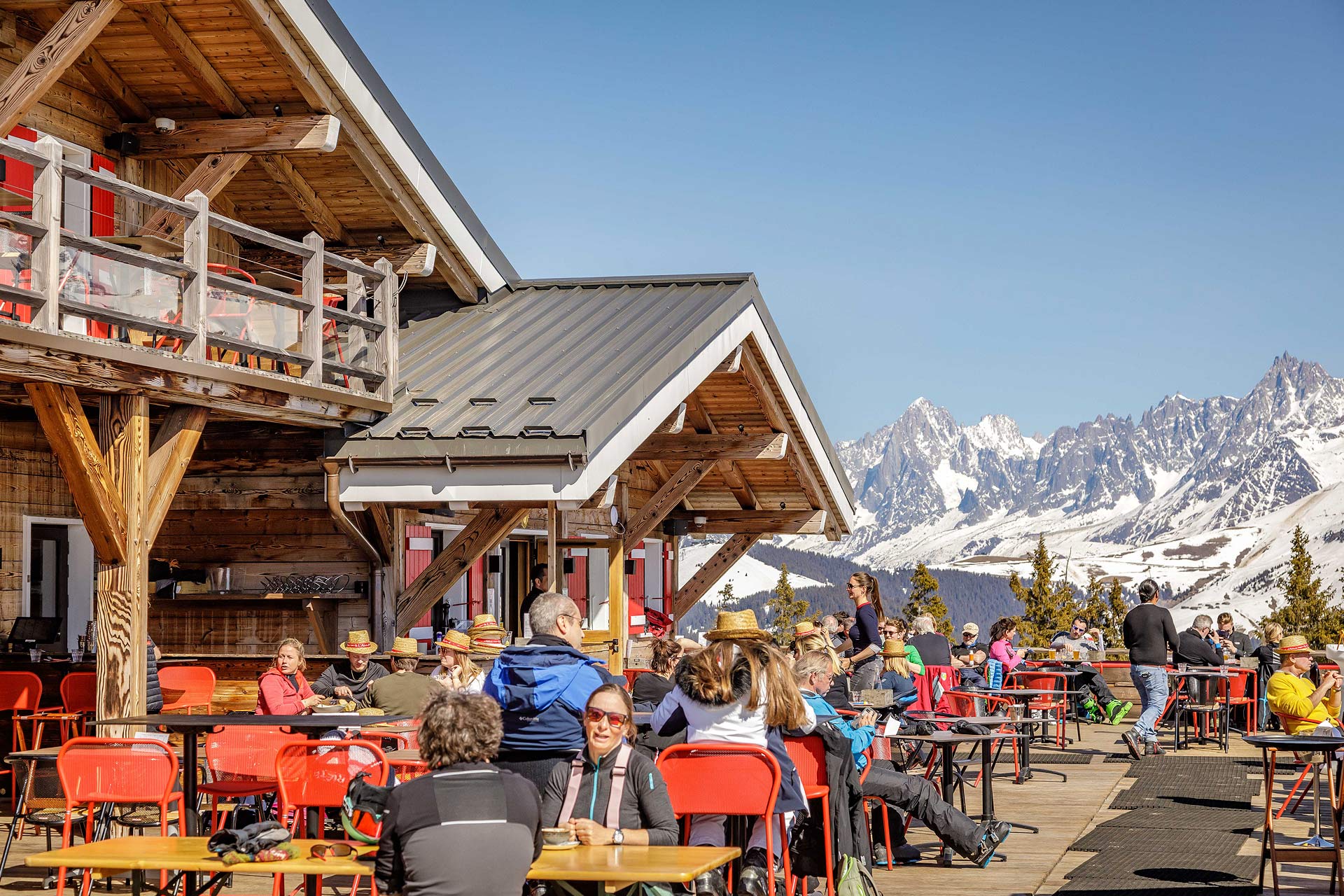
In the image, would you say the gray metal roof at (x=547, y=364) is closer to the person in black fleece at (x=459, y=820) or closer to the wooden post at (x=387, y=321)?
the wooden post at (x=387, y=321)

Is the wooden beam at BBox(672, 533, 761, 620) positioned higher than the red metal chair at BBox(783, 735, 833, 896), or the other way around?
the wooden beam at BBox(672, 533, 761, 620)

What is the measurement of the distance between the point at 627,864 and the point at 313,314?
697 cm

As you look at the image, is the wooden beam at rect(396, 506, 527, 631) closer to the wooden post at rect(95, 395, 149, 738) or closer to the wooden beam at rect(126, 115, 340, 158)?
the wooden beam at rect(126, 115, 340, 158)

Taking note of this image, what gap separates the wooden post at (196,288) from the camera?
9.81m

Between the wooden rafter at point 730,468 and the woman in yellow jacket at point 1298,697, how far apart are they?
636 cm

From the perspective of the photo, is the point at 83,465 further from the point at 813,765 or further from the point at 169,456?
the point at 813,765

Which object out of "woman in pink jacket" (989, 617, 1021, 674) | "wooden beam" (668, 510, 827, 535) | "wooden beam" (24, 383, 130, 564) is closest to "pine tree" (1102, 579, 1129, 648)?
"wooden beam" (668, 510, 827, 535)

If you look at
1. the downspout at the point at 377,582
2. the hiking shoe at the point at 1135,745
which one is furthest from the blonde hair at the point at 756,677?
the hiking shoe at the point at 1135,745

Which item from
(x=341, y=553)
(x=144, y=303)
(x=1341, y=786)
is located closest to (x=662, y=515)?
(x=341, y=553)

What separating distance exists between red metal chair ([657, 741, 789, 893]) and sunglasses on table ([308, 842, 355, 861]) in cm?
145

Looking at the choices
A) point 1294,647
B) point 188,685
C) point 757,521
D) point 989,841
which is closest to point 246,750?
point 188,685

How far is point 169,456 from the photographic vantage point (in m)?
10.1

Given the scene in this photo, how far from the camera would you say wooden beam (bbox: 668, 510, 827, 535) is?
63.2 feet

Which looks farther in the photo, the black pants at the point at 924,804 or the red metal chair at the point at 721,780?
the black pants at the point at 924,804
